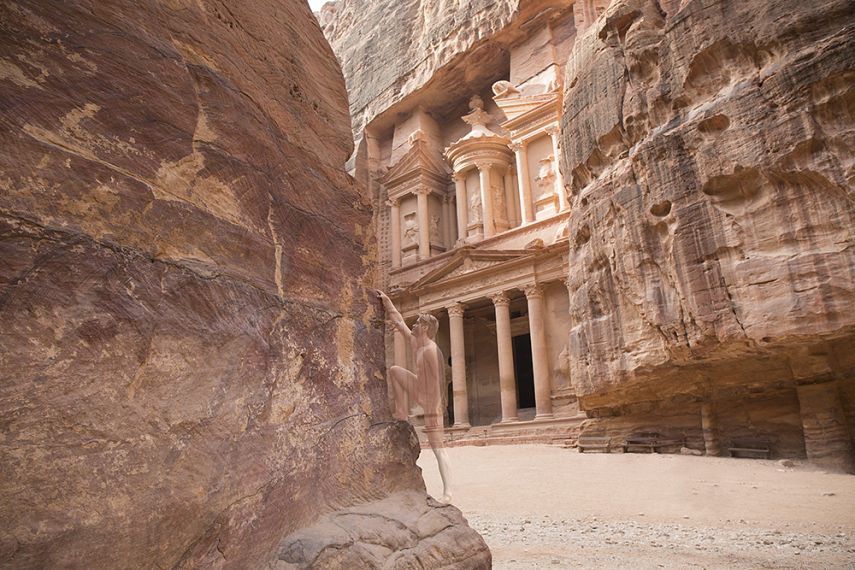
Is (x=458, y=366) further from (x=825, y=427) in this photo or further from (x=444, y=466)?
(x=444, y=466)

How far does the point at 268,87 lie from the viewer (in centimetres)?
311

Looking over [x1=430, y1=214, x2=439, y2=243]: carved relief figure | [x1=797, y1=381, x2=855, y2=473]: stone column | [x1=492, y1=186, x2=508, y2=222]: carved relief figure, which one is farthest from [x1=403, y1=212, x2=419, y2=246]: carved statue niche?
[x1=797, y1=381, x2=855, y2=473]: stone column

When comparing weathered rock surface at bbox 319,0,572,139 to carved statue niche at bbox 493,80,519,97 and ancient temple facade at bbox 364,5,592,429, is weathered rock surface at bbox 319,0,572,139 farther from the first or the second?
carved statue niche at bbox 493,80,519,97

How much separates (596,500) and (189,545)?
6.64 m

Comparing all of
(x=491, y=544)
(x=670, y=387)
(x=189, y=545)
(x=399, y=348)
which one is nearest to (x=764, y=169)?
(x=670, y=387)

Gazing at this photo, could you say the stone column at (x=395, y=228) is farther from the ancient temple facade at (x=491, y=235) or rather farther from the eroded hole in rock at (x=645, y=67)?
the eroded hole in rock at (x=645, y=67)

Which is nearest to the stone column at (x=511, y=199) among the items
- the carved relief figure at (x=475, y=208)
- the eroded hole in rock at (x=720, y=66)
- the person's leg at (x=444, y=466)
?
the carved relief figure at (x=475, y=208)

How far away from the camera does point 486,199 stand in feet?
84.3

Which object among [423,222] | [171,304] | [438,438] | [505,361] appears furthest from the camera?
[423,222]

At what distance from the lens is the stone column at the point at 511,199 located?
26.1 m

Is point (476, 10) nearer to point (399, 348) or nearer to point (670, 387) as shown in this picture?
point (399, 348)

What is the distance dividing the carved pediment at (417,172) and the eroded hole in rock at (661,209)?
20871 mm

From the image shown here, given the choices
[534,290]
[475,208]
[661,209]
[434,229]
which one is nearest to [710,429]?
[661,209]

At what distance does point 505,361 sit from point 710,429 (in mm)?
11145
